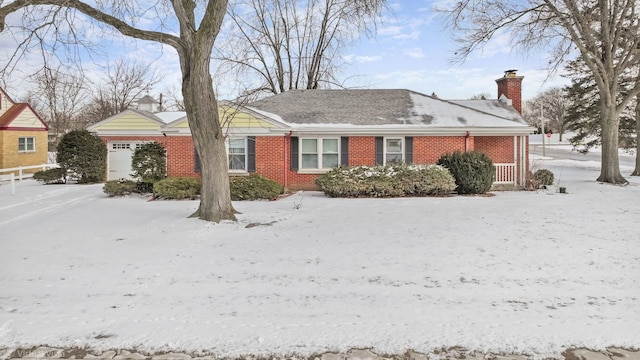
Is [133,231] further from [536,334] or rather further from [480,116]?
[480,116]

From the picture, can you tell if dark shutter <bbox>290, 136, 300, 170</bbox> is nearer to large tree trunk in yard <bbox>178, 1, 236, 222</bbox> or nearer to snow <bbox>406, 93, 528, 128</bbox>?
snow <bbox>406, 93, 528, 128</bbox>

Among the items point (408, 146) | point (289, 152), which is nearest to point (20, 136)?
point (289, 152)

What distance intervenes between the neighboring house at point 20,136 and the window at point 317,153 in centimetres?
1954

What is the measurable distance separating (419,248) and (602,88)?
1829 cm

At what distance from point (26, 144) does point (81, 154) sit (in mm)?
9410

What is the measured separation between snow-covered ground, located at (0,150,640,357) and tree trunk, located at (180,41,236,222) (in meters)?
0.62

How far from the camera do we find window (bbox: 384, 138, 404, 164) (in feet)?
61.0

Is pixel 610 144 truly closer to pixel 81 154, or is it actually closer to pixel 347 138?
pixel 347 138

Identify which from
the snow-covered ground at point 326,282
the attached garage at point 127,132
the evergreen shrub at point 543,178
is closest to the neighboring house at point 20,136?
the attached garage at point 127,132

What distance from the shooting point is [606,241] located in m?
8.49

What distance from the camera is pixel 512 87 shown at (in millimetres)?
22469

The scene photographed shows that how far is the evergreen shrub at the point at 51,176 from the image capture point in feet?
74.8

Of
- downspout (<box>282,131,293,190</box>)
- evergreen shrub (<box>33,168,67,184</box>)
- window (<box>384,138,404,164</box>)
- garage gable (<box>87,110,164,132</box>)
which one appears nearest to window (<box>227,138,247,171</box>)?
downspout (<box>282,131,293,190</box>)

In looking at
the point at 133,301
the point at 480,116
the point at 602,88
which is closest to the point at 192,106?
the point at 133,301
